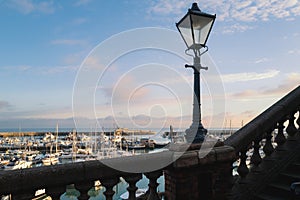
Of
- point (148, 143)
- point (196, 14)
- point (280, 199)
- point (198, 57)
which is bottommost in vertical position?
point (148, 143)

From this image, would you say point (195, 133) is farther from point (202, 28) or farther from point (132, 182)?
point (202, 28)

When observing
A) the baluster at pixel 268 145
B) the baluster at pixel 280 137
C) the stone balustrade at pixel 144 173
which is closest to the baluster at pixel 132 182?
the stone balustrade at pixel 144 173

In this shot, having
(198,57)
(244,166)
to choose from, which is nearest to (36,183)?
(198,57)

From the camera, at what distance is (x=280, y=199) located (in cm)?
383

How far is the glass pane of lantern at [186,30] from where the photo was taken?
12.3ft

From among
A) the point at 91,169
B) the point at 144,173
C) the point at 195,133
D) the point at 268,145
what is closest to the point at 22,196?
the point at 91,169

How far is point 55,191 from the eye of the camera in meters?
2.54

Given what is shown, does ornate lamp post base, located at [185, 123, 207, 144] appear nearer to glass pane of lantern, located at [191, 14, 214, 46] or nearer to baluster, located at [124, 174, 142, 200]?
baluster, located at [124, 174, 142, 200]

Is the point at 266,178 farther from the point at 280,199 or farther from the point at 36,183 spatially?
the point at 36,183

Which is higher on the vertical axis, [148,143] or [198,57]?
[198,57]

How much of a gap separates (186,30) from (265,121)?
230 centimetres

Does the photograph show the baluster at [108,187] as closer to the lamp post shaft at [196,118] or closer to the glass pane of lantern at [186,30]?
the lamp post shaft at [196,118]

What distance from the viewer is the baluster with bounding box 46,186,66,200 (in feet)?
8.25

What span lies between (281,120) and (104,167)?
12.2 ft
